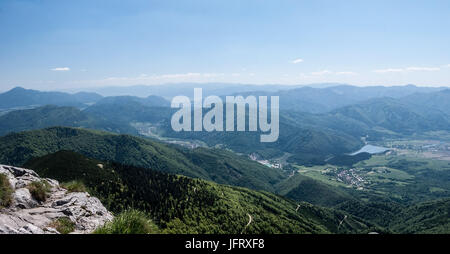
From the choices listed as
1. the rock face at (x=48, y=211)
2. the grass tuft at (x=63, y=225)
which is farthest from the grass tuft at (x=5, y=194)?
the grass tuft at (x=63, y=225)

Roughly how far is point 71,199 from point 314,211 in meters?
127

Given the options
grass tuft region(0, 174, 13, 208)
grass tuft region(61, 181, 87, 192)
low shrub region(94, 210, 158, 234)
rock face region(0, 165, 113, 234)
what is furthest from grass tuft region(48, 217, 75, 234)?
grass tuft region(61, 181, 87, 192)

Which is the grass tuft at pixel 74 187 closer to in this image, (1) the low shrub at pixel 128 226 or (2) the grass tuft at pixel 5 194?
(2) the grass tuft at pixel 5 194

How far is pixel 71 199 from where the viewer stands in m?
20.5

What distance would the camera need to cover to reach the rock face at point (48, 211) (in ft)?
44.6

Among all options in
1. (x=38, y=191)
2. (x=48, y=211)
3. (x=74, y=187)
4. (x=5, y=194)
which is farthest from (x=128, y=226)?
(x=74, y=187)

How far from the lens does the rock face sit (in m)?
13.6

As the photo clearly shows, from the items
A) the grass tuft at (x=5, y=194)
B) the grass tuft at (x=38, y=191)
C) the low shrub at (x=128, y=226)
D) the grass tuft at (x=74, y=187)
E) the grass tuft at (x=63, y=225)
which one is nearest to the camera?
the low shrub at (x=128, y=226)

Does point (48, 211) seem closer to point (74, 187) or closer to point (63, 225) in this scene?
point (63, 225)
